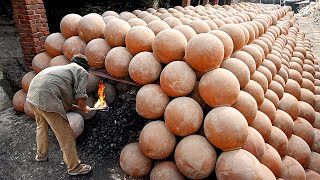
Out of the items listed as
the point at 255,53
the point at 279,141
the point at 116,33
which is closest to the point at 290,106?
the point at 279,141

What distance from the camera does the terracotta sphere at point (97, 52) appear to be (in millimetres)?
3986

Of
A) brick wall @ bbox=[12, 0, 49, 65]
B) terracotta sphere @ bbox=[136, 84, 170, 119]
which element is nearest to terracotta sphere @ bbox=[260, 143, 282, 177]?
terracotta sphere @ bbox=[136, 84, 170, 119]

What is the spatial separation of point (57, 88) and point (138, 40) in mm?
1323

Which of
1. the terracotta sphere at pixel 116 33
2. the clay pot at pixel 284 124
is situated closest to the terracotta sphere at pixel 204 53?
the terracotta sphere at pixel 116 33

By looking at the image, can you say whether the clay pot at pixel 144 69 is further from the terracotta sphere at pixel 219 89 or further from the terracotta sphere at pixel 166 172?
the terracotta sphere at pixel 166 172

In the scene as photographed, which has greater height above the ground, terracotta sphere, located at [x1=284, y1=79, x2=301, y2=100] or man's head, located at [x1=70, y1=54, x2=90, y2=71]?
man's head, located at [x1=70, y1=54, x2=90, y2=71]

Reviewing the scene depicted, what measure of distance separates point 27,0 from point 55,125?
8.54 ft

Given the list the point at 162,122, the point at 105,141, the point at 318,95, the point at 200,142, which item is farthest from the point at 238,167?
the point at 318,95

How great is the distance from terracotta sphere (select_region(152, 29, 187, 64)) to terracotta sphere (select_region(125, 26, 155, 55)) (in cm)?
29

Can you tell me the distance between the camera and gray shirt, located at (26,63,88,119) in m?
3.16

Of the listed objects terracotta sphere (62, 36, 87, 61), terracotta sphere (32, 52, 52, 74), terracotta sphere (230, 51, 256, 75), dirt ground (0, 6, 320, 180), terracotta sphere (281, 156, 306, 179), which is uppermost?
terracotta sphere (62, 36, 87, 61)

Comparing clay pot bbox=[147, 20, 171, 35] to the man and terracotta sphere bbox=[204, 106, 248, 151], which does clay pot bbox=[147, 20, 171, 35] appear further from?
terracotta sphere bbox=[204, 106, 248, 151]

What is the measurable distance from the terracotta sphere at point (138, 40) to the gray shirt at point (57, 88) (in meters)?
0.83

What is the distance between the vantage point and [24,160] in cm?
369
